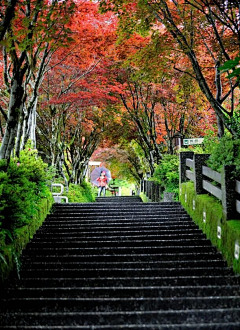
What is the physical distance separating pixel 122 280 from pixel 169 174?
27.0ft

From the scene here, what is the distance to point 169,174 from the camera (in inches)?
493

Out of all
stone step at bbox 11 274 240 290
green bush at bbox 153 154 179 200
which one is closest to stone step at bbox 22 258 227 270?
stone step at bbox 11 274 240 290

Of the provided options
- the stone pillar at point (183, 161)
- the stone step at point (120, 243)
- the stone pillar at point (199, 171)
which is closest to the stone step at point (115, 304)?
the stone step at point (120, 243)

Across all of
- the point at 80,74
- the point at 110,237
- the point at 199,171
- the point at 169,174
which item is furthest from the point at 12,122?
the point at 169,174

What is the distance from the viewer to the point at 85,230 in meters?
7.02

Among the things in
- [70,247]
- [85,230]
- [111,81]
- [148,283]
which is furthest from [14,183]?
[111,81]

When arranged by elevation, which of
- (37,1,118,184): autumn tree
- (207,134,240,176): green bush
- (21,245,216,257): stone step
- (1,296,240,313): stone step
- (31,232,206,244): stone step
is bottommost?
(1,296,240,313): stone step

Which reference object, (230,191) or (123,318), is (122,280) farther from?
(230,191)

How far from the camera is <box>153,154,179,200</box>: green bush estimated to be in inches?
492

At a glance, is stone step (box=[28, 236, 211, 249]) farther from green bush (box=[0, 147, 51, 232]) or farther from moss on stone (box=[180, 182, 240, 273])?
green bush (box=[0, 147, 51, 232])

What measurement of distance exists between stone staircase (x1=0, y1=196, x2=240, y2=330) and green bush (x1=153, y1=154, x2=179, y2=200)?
194 inches

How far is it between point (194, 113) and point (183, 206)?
26.4ft

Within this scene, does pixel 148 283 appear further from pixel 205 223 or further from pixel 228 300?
pixel 205 223

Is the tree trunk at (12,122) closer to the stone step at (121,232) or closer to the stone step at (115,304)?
the stone step at (121,232)
